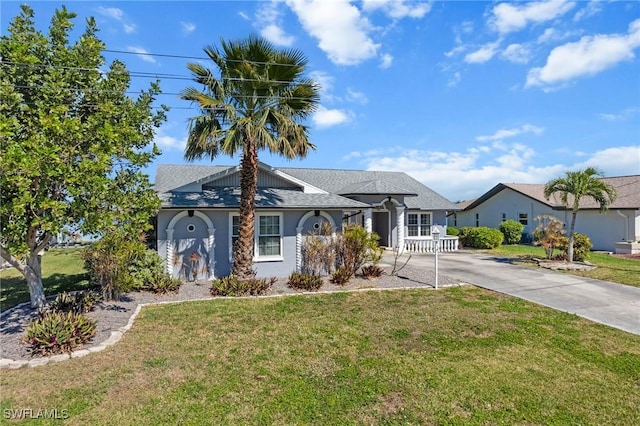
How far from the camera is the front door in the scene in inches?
931

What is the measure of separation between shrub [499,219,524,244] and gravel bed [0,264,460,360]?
1488cm

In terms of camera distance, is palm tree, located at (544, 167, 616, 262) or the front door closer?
palm tree, located at (544, 167, 616, 262)

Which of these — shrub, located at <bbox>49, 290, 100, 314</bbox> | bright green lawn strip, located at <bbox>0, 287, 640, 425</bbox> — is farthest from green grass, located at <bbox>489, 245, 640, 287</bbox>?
shrub, located at <bbox>49, 290, 100, 314</bbox>

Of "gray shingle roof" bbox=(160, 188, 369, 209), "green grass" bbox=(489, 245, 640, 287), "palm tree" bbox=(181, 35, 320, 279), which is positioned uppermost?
"palm tree" bbox=(181, 35, 320, 279)

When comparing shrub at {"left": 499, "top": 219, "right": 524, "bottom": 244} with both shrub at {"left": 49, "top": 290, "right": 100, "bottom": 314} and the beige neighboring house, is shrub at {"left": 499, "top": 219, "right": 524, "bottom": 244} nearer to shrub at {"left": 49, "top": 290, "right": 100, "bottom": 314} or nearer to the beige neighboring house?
the beige neighboring house

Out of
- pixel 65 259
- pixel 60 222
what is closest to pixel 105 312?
pixel 60 222

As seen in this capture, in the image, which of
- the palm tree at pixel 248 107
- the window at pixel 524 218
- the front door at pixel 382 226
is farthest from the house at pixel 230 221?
the window at pixel 524 218

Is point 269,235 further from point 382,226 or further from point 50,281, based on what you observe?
point 382,226

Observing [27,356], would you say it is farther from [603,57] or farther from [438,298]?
[603,57]

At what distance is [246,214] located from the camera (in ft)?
38.1

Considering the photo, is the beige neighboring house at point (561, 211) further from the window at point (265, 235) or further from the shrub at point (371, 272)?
the window at point (265, 235)

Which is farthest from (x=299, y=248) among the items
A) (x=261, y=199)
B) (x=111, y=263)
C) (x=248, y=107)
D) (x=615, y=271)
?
(x=615, y=271)

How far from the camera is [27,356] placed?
6.06 m

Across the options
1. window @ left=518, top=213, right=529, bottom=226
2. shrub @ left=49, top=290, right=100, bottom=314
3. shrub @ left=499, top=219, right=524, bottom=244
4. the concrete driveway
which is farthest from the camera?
window @ left=518, top=213, right=529, bottom=226
